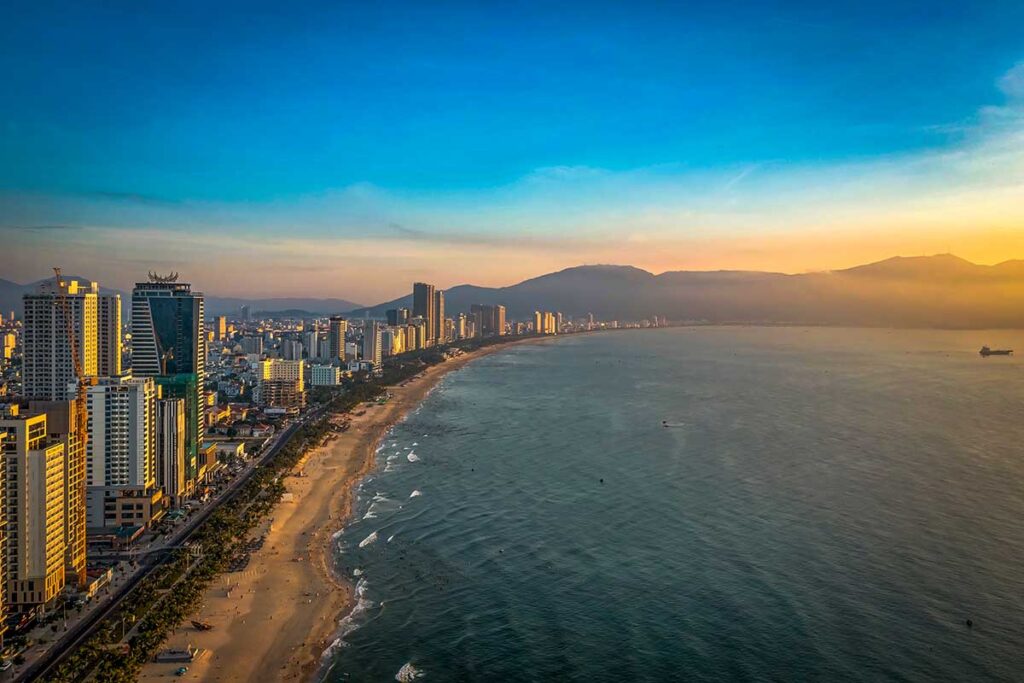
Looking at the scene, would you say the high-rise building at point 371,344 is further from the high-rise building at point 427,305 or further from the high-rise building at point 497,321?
the high-rise building at point 497,321

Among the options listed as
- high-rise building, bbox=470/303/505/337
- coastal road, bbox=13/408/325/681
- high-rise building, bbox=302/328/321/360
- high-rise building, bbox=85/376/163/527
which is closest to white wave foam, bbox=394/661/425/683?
coastal road, bbox=13/408/325/681

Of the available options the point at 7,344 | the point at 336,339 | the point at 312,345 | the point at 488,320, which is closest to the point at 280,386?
the point at 336,339

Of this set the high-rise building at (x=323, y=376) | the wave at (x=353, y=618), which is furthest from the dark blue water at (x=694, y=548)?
the high-rise building at (x=323, y=376)

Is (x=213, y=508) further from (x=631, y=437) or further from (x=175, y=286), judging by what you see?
(x=631, y=437)

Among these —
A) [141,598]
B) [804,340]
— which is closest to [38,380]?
[141,598]

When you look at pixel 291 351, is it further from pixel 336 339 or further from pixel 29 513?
pixel 29 513

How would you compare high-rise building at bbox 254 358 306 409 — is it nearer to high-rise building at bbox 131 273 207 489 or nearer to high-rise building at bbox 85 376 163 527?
high-rise building at bbox 131 273 207 489
